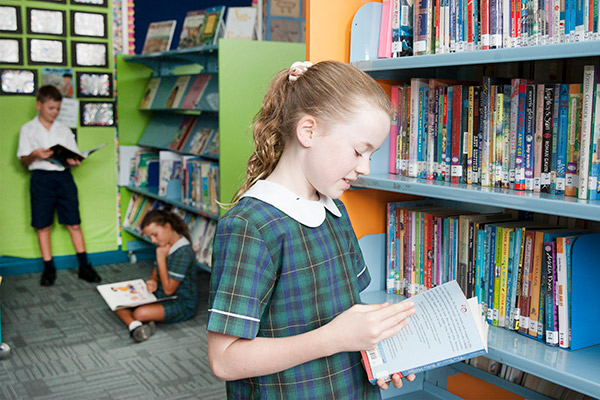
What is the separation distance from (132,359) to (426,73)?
2.13 m

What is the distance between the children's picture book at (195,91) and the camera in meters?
4.21

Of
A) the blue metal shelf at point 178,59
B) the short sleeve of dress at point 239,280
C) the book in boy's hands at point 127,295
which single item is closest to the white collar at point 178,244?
the book in boy's hands at point 127,295

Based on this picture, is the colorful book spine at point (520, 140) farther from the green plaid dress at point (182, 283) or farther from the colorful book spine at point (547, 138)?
the green plaid dress at point (182, 283)

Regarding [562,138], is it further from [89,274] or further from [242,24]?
[89,274]

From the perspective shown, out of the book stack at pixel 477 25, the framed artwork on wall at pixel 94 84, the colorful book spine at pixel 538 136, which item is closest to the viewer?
the book stack at pixel 477 25

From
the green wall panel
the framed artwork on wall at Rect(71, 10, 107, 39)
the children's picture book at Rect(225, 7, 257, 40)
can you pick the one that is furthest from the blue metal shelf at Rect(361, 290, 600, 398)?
the framed artwork on wall at Rect(71, 10, 107, 39)

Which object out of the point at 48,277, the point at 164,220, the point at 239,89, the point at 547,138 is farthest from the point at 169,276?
the point at 547,138

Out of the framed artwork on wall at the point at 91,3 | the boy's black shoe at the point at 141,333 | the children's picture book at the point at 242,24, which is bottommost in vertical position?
the boy's black shoe at the point at 141,333

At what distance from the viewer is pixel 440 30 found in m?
1.75

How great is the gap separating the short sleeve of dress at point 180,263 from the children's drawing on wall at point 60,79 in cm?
202

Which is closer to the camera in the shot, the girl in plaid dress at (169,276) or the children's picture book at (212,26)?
the girl in plaid dress at (169,276)

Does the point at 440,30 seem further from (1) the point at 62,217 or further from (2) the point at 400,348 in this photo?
(1) the point at 62,217

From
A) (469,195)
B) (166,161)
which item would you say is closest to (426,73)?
(469,195)

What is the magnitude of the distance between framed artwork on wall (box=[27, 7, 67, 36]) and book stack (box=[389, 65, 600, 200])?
3669mm
